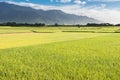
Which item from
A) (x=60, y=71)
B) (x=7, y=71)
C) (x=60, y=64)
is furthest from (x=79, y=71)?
(x=7, y=71)

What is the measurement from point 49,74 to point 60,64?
6.55 ft

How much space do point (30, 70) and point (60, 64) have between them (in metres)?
1.95

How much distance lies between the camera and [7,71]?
38.8 feet

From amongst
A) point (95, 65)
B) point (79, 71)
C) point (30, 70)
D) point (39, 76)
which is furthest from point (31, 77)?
point (95, 65)

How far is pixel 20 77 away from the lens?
11.0 metres

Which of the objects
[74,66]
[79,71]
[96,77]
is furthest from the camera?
[74,66]

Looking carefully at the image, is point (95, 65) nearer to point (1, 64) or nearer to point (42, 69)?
point (42, 69)

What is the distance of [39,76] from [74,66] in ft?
8.18

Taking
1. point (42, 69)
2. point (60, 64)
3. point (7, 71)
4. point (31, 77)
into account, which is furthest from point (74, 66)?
point (7, 71)

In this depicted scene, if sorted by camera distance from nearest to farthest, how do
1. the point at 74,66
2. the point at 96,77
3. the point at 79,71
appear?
the point at 96,77, the point at 79,71, the point at 74,66

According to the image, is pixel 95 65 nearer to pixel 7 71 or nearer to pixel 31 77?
pixel 31 77

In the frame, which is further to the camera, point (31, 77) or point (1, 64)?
point (1, 64)

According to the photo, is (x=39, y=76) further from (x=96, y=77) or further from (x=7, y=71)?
(x=96, y=77)

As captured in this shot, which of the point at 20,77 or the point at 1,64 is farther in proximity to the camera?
the point at 1,64
